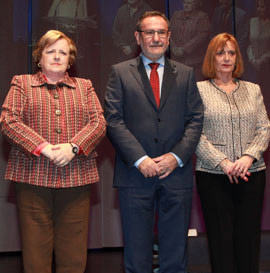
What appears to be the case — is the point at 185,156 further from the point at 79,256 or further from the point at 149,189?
the point at 79,256

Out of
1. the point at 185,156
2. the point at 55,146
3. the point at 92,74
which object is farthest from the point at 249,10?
the point at 55,146

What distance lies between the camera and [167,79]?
2734mm

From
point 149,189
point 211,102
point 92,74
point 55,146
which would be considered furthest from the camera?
point 92,74

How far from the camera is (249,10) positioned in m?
4.52

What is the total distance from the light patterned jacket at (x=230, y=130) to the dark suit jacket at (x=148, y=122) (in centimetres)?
12

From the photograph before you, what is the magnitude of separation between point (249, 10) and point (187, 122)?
2.27 meters

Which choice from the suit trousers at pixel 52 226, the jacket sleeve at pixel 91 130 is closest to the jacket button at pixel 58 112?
the jacket sleeve at pixel 91 130

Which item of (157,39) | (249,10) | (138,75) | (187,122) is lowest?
(187,122)

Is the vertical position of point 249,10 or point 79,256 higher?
point 249,10

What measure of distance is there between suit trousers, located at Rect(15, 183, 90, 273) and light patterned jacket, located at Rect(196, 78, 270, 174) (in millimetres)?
780

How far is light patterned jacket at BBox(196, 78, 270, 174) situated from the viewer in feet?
9.06

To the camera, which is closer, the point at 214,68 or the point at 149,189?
the point at 149,189

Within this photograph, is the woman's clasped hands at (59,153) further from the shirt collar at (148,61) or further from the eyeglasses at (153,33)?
the eyeglasses at (153,33)

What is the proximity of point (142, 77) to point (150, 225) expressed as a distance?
0.88 metres
